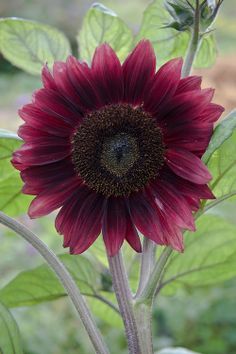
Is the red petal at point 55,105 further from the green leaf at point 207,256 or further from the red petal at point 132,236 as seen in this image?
the green leaf at point 207,256

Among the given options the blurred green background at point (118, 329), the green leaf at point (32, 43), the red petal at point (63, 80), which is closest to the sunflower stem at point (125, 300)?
the red petal at point (63, 80)

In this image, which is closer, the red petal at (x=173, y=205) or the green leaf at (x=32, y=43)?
the red petal at (x=173, y=205)

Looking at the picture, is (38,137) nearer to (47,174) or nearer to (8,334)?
(47,174)

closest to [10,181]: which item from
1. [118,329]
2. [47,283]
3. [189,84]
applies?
[47,283]

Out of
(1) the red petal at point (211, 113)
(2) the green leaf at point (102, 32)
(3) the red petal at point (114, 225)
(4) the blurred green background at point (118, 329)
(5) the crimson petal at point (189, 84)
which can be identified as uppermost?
(5) the crimson petal at point (189, 84)

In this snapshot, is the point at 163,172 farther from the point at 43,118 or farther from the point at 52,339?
the point at 52,339

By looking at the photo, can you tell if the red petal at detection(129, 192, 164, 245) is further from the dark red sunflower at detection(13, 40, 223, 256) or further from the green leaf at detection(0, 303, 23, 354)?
the green leaf at detection(0, 303, 23, 354)
